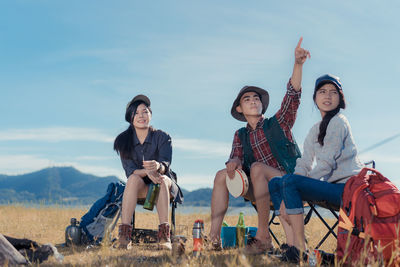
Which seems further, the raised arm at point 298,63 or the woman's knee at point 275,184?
the raised arm at point 298,63

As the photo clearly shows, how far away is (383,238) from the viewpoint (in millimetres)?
3102

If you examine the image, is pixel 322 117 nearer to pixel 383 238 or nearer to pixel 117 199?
pixel 383 238

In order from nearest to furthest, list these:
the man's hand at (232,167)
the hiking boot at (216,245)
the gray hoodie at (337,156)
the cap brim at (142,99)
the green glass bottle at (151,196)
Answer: the gray hoodie at (337,156)
the hiking boot at (216,245)
the man's hand at (232,167)
the green glass bottle at (151,196)
the cap brim at (142,99)

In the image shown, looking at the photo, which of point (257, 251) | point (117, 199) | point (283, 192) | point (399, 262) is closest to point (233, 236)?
point (257, 251)

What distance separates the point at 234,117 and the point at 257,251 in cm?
157

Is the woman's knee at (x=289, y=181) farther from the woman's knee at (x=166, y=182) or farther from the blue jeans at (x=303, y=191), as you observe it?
the woman's knee at (x=166, y=182)

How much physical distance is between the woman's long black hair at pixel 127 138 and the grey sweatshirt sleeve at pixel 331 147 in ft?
7.49

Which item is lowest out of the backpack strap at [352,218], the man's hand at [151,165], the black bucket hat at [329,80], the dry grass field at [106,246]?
the dry grass field at [106,246]

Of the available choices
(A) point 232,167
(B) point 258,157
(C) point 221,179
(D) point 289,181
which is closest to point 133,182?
(C) point 221,179

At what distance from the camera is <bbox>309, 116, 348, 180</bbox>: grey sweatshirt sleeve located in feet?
12.3

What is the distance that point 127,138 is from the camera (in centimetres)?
530

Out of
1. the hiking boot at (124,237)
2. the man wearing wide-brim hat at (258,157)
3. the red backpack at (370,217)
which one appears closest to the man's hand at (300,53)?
the man wearing wide-brim hat at (258,157)

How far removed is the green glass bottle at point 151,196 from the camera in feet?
15.5

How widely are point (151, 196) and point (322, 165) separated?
1920 mm
